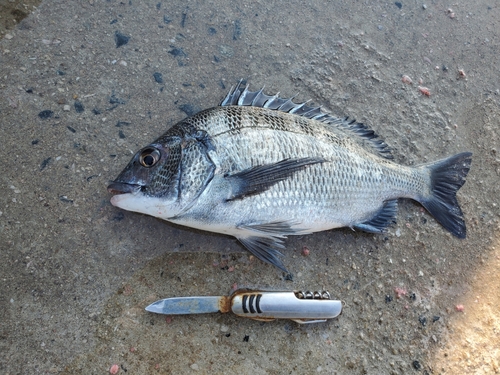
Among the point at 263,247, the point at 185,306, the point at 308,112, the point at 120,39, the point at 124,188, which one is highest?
the point at 308,112

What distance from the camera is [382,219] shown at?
2.45 meters

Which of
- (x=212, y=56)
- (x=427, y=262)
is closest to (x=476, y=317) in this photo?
(x=427, y=262)

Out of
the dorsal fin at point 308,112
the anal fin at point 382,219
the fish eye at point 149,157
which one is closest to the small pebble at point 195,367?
the fish eye at point 149,157

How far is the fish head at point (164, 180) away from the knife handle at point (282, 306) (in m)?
0.58

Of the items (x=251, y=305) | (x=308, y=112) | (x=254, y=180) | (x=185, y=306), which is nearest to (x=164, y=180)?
(x=254, y=180)

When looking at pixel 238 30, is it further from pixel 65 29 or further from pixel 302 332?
→ pixel 302 332

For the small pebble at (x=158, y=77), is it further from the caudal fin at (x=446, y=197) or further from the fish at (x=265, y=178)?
the caudal fin at (x=446, y=197)

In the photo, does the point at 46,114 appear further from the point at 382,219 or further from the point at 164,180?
the point at 382,219

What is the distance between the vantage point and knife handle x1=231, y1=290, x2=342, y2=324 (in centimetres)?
205

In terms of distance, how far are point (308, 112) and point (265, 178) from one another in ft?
2.19

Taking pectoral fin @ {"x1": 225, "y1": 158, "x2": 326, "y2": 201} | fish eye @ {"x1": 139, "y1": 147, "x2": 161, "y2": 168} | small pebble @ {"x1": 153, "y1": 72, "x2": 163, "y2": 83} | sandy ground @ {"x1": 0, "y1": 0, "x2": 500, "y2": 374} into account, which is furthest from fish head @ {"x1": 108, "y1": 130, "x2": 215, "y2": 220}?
small pebble @ {"x1": 153, "y1": 72, "x2": 163, "y2": 83}

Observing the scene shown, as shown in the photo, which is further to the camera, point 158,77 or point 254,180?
point 158,77

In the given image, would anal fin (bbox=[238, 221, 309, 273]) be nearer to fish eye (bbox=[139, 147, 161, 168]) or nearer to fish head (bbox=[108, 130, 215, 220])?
fish head (bbox=[108, 130, 215, 220])

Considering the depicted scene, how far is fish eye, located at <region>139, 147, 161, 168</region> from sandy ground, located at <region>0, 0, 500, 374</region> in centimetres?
36
